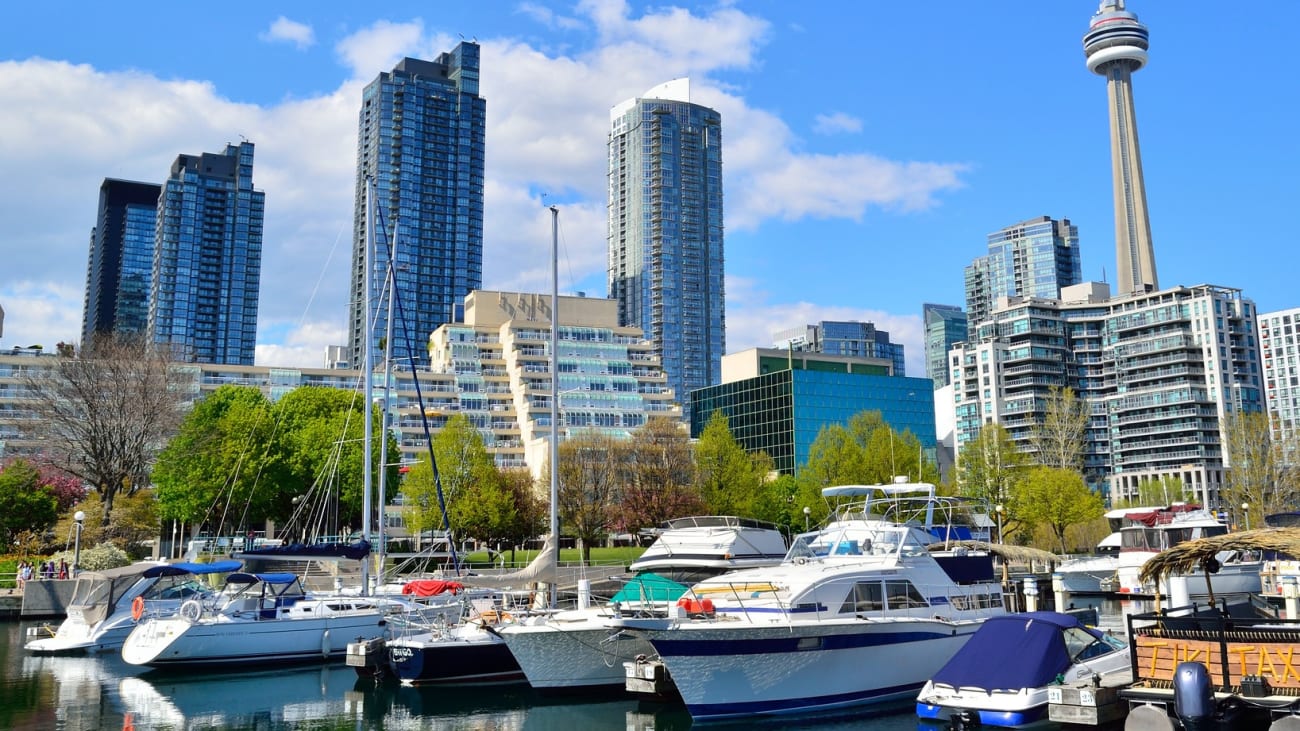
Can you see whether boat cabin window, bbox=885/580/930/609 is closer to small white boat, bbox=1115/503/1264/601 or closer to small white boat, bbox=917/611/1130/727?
small white boat, bbox=917/611/1130/727

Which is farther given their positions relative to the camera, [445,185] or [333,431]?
[445,185]

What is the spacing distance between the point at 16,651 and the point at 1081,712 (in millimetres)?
34482

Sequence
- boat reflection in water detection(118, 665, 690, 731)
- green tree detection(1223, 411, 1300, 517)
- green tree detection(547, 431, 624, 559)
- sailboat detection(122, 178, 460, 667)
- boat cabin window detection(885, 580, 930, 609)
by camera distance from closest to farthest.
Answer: boat reflection in water detection(118, 665, 690, 731) < boat cabin window detection(885, 580, 930, 609) < sailboat detection(122, 178, 460, 667) < green tree detection(547, 431, 624, 559) < green tree detection(1223, 411, 1300, 517)

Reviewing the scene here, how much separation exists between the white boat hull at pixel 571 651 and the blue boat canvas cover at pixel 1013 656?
882 centimetres

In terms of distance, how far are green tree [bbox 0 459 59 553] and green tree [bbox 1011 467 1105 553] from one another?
210ft

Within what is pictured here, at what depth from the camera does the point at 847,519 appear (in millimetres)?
30125

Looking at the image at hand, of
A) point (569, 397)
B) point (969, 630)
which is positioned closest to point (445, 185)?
point (569, 397)

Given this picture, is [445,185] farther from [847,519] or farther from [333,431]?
[847,519]

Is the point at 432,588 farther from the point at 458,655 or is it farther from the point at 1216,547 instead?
the point at 1216,547

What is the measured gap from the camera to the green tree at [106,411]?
2338 inches

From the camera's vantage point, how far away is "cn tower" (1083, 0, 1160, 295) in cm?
17788

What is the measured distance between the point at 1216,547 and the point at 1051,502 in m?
59.1

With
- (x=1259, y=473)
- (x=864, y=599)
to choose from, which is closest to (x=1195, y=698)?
(x=864, y=599)

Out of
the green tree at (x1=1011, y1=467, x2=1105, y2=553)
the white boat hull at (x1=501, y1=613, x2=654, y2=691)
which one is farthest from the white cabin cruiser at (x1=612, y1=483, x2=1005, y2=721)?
the green tree at (x1=1011, y1=467, x2=1105, y2=553)
